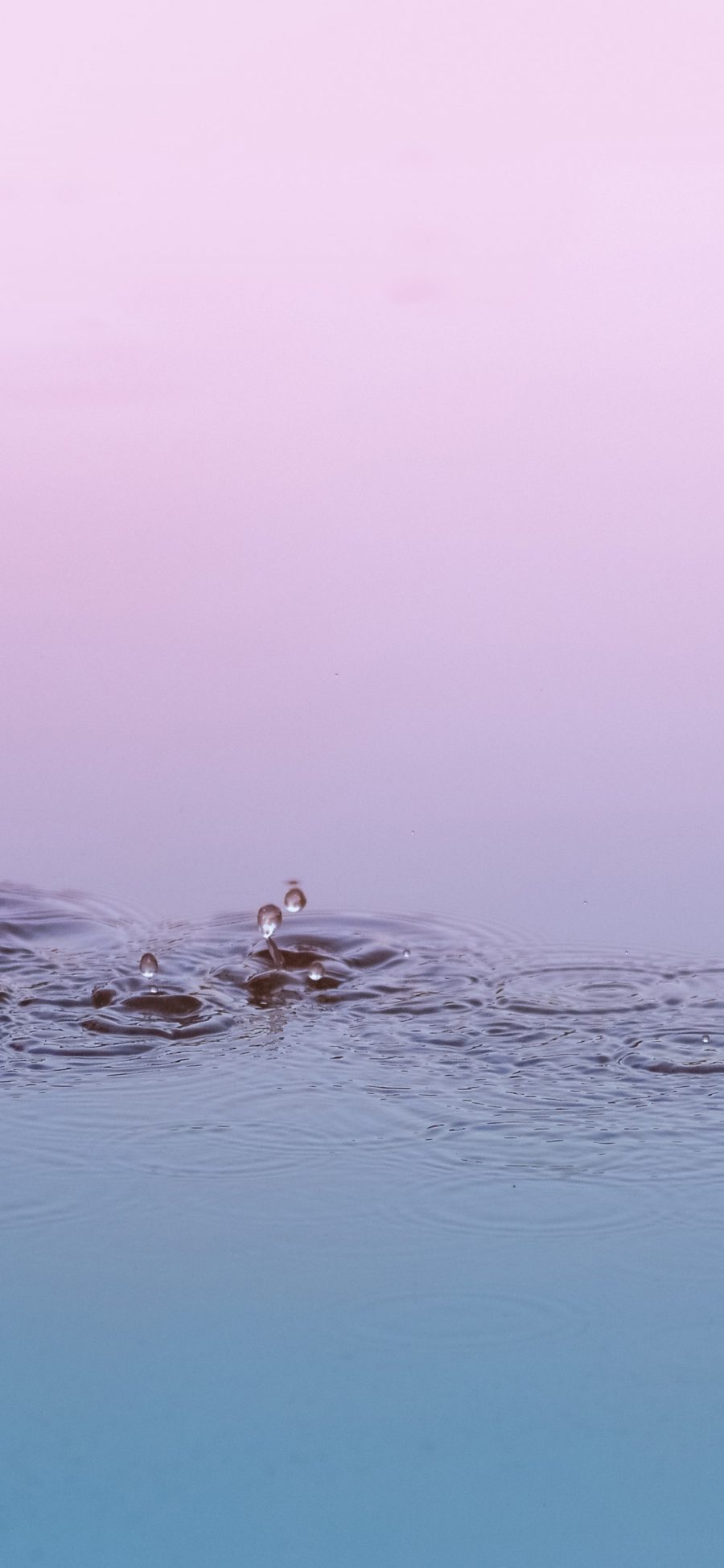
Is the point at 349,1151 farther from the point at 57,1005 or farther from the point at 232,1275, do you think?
the point at 57,1005

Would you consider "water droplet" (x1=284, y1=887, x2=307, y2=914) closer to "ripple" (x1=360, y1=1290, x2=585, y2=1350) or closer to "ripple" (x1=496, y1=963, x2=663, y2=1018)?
"ripple" (x1=496, y1=963, x2=663, y2=1018)

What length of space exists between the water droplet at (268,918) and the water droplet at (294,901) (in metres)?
0.47

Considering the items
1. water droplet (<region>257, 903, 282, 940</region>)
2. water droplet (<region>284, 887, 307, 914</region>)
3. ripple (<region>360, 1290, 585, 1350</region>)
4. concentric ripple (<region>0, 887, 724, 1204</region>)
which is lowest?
ripple (<region>360, 1290, 585, 1350</region>)

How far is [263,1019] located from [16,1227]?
2.31m

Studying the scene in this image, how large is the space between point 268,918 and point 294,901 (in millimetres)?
696

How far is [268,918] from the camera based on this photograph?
797 cm

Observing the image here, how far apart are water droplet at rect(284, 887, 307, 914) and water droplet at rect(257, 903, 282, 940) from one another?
47cm

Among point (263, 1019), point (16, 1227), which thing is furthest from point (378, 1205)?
point (263, 1019)

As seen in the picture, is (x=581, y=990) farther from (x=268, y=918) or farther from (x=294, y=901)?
(x=294, y=901)

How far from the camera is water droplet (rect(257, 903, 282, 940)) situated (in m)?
7.93

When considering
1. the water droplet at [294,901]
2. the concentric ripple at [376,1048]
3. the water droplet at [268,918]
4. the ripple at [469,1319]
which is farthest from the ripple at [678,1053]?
the water droplet at [294,901]

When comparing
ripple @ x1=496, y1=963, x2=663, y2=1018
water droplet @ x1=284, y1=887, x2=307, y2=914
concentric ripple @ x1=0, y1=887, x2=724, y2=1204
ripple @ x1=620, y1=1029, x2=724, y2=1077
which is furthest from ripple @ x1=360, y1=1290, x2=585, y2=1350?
water droplet @ x1=284, y1=887, x2=307, y2=914

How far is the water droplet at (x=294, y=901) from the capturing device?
8.60 m

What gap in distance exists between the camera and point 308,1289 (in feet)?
14.9
